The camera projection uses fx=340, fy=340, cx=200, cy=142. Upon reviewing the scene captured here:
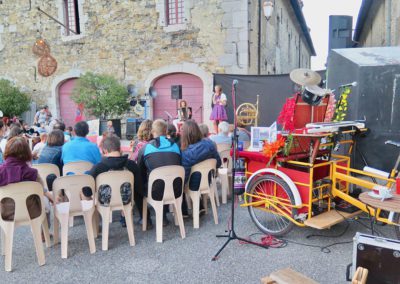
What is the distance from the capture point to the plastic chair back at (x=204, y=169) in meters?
3.80

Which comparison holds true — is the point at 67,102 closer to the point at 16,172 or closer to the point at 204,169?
the point at 204,169

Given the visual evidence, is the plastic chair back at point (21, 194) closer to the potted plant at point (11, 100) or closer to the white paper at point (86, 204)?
the white paper at point (86, 204)

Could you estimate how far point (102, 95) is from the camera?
10125 millimetres

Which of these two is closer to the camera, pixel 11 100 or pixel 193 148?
pixel 193 148

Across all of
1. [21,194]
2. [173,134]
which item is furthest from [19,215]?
[173,134]

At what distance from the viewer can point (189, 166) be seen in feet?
12.5

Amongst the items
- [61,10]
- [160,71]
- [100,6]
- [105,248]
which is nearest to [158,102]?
[160,71]

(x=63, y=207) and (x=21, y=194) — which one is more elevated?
(x=21, y=194)

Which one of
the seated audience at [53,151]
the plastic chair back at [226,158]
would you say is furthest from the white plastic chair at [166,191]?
the plastic chair back at [226,158]

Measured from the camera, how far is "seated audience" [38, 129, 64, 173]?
3.97 metres

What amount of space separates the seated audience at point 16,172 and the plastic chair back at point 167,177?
3.43 feet

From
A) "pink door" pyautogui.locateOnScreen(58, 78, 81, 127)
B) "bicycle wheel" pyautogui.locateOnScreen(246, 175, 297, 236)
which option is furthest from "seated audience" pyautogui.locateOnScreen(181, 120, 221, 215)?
"pink door" pyautogui.locateOnScreen(58, 78, 81, 127)

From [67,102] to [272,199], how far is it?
34.8 feet

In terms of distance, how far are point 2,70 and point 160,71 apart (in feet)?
21.9
